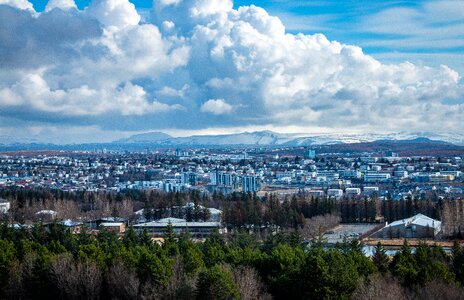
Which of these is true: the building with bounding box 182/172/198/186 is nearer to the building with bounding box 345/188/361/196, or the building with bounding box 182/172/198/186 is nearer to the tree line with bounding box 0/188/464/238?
the building with bounding box 345/188/361/196

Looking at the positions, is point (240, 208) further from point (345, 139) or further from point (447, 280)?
point (345, 139)

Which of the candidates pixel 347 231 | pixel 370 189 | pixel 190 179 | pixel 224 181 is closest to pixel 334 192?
pixel 370 189

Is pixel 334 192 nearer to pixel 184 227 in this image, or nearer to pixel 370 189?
pixel 370 189

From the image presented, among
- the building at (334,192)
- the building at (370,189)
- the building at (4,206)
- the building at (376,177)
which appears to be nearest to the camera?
the building at (4,206)

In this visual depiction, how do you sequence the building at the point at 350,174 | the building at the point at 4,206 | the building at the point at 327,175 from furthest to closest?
1. the building at the point at 350,174
2. the building at the point at 327,175
3. the building at the point at 4,206

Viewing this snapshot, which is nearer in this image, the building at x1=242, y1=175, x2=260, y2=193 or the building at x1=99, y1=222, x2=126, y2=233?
the building at x1=99, y1=222, x2=126, y2=233

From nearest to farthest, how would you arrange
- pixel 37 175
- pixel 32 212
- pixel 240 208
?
pixel 240 208 → pixel 32 212 → pixel 37 175

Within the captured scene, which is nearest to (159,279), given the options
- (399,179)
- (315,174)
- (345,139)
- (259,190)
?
(259,190)

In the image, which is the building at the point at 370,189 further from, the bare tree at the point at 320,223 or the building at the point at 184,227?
the building at the point at 184,227

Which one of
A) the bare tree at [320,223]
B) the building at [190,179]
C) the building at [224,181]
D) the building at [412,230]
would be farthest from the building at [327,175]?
the building at [412,230]

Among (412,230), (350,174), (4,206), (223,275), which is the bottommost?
(412,230)

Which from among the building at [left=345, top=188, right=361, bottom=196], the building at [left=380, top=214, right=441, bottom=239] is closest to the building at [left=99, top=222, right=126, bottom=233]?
the building at [left=380, top=214, right=441, bottom=239]
